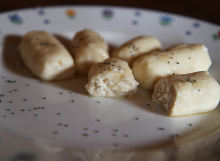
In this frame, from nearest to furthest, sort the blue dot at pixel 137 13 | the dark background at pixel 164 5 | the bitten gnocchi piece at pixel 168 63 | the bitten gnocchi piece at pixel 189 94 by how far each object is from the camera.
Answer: the bitten gnocchi piece at pixel 189 94, the bitten gnocchi piece at pixel 168 63, the blue dot at pixel 137 13, the dark background at pixel 164 5

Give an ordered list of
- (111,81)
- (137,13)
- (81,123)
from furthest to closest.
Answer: (137,13)
(111,81)
(81,123)

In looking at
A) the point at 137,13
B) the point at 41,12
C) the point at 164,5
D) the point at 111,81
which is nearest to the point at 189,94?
the point at 111,81

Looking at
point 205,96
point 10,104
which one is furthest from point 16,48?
point 205,96

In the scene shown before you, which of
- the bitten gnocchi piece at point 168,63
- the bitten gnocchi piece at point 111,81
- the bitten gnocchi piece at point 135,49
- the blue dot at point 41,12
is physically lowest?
the bitten gnocchi piece at point 111,81

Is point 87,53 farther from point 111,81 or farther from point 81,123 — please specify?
point 81,123

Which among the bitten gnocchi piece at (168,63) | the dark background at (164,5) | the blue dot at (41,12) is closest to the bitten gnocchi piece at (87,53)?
the bitten gnocchi piece at (168,63)

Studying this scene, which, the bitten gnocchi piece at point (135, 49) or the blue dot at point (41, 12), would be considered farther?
the blue dot at point (41, 12)

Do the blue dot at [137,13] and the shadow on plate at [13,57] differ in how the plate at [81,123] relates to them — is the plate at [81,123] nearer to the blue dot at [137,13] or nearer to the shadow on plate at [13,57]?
the shadow on plate at [13,57]
